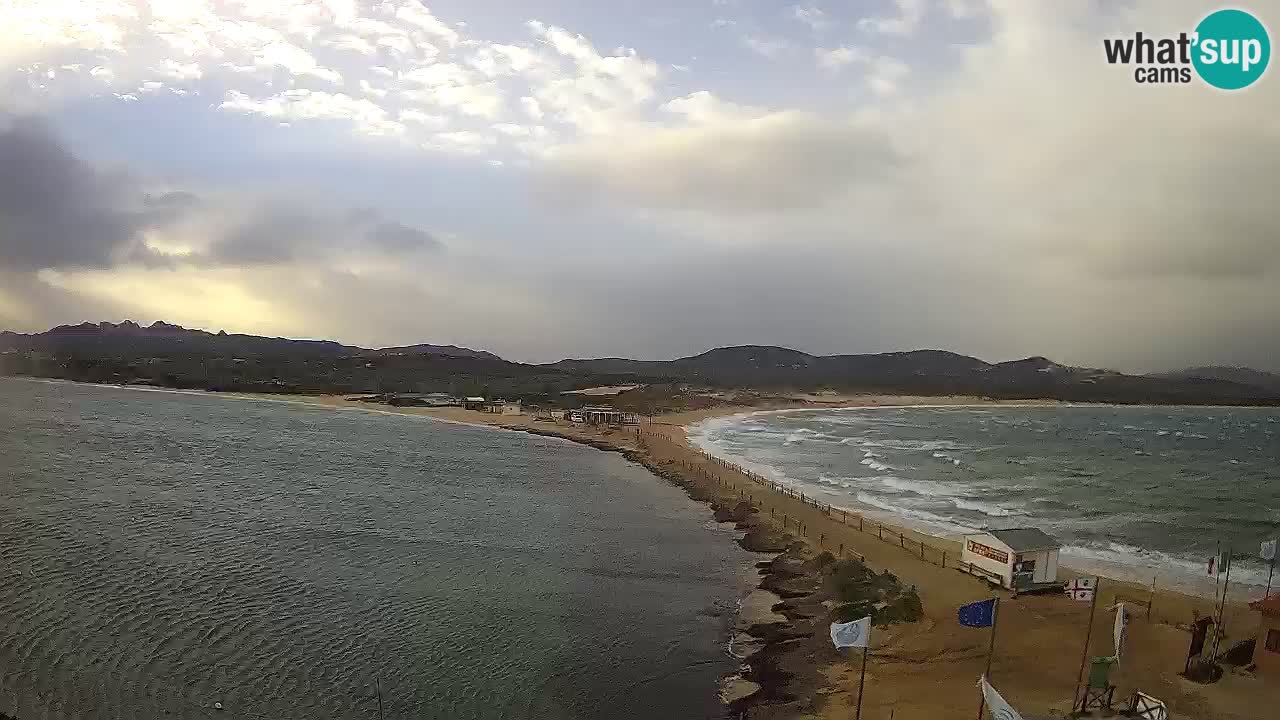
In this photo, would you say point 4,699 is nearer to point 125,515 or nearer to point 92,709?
point 92,709

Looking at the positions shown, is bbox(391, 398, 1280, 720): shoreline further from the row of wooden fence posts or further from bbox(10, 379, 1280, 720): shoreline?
the row of wooden fence posts

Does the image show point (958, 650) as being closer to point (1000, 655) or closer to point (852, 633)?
point (1000, 655)

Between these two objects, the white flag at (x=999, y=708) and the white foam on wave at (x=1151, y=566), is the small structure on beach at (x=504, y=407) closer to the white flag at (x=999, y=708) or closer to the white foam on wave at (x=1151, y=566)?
the white foam on wave at (x=1151, y=566)

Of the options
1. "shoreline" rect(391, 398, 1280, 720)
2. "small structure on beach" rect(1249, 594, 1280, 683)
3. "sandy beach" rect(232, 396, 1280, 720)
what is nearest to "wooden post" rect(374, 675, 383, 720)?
"shoreline" rect(391, 398, 1280, 720)

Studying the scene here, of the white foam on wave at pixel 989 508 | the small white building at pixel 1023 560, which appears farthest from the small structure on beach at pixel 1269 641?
the white foam on wave at pixel 989 508

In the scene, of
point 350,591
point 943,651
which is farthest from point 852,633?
point 350,591
